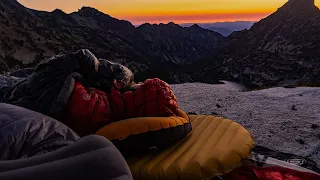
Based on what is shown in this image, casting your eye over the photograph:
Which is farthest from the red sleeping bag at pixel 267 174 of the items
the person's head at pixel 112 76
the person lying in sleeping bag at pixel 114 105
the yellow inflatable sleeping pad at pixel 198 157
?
the person's head at pixel 112 76

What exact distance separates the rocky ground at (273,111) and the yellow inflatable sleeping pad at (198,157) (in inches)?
87.3

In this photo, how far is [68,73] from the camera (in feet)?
16.9

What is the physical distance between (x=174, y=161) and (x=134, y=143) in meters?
0.62

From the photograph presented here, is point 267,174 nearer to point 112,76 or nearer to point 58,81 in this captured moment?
point 112,76

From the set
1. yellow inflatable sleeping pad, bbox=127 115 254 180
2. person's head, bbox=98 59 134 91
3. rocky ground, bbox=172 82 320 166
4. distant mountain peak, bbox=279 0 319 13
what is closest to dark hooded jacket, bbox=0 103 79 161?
yellow inflatable sleeping pad, bbox=127 115 254 180

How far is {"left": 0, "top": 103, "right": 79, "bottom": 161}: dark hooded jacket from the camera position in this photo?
11.6ft

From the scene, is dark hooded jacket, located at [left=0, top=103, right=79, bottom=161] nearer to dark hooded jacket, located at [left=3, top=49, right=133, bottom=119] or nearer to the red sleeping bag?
dark hooded jacket, located at [left=3, top=49, right=133, bottom=119]

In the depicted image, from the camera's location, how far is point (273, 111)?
10.3m

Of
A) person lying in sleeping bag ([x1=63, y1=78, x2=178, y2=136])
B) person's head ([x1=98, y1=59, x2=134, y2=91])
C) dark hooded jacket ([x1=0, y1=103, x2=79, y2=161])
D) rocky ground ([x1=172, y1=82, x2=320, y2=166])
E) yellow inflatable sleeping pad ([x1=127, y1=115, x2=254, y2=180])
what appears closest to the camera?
dark hooded jacket ([x1=0, y1=103, x2=79, y2=161])

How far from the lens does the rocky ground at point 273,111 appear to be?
7598mm

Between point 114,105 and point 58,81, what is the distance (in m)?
0.89

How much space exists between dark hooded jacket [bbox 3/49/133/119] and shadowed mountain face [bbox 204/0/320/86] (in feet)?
290

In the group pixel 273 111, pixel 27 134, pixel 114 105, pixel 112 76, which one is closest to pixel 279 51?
pixel 273 111

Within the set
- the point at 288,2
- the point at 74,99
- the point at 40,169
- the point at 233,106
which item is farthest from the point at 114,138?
the point at 288,2
